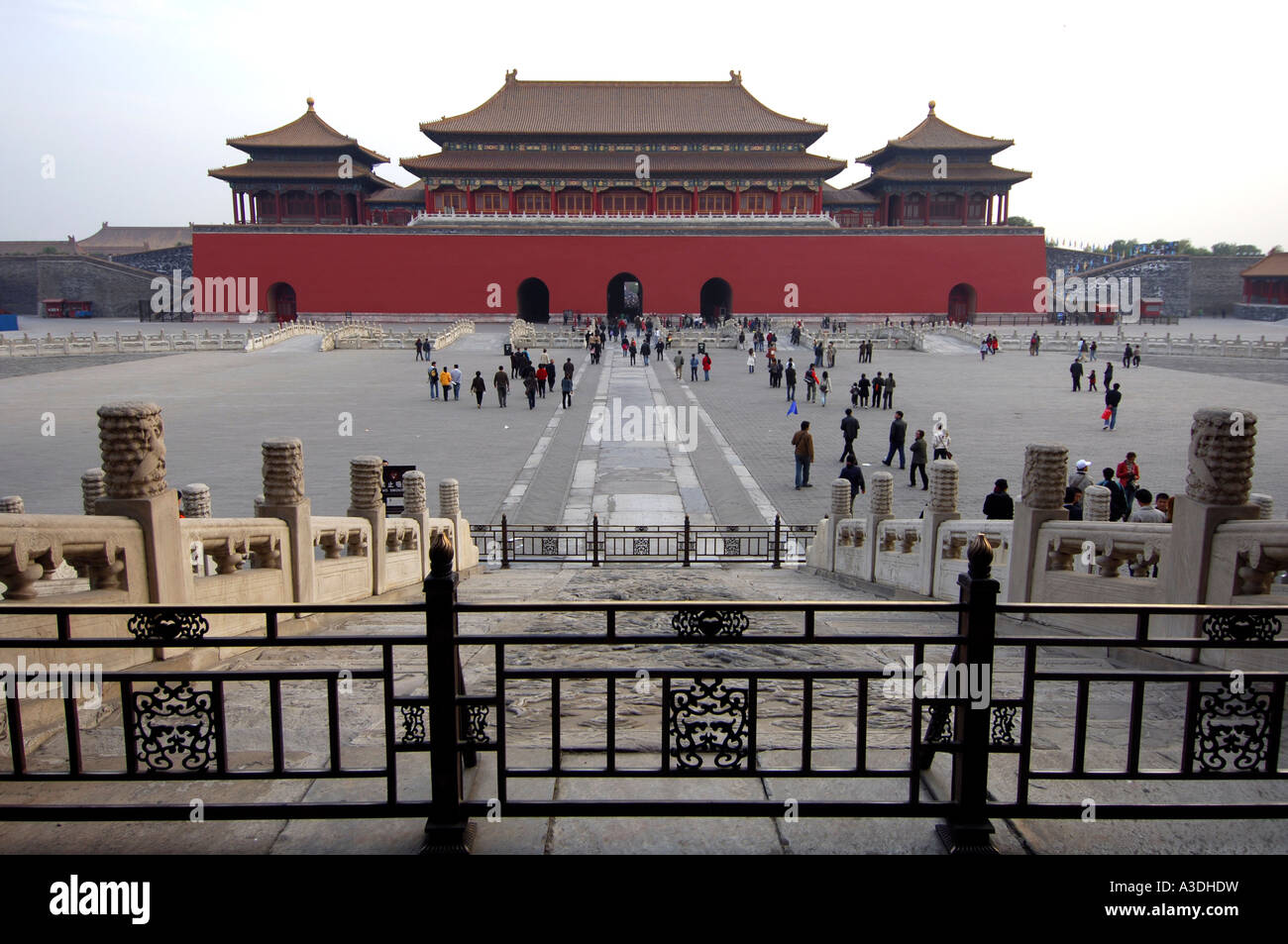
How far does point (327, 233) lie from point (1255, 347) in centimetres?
3584

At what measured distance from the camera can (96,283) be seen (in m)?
45.1

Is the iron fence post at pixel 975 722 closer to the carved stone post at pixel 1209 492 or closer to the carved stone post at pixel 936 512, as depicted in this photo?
the carved stone post at pixel 1209 492

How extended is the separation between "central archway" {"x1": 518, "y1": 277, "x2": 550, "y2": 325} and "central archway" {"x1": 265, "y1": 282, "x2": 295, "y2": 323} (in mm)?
10171

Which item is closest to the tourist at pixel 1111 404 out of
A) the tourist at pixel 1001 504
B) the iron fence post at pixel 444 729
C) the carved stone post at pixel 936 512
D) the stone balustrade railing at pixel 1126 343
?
the tourist at pixel 1001 504

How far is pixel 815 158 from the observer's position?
40875mm

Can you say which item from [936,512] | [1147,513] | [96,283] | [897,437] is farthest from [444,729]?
[96,283]

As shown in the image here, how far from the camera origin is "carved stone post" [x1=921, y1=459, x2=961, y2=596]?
270 inches

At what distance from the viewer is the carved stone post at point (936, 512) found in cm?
685

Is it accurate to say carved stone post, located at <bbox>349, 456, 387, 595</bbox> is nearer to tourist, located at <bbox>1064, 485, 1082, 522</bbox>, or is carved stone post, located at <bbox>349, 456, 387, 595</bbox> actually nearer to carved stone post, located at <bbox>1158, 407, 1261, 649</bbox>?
carved stone post, located at <bbox>1158, 407, 1261, 649</bbox>

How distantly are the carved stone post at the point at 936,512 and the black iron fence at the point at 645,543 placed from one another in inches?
85.7

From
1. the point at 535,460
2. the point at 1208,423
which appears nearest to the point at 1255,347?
the point at 535,460

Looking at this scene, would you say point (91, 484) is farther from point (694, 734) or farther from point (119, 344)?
point (119, 344)

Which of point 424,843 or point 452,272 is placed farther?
point 452,272
